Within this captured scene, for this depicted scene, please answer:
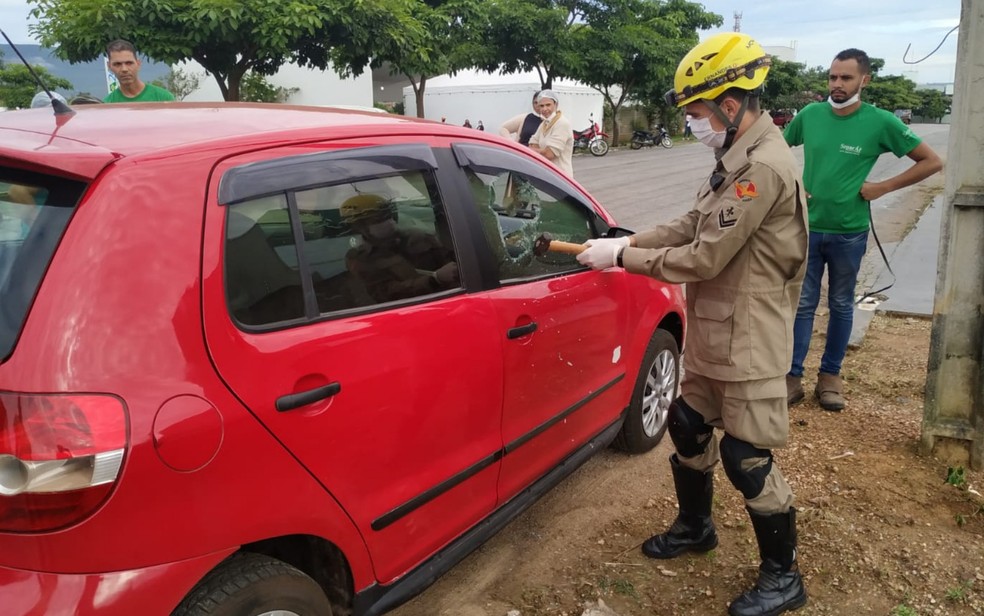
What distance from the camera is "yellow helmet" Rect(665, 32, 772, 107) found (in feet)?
7.68

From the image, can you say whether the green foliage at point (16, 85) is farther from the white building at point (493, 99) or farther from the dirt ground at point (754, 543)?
the dirt ground at point (754, 543)

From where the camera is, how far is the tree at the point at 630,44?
31.3 m

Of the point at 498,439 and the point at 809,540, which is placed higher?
the point at 498,439

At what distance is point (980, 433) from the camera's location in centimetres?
342

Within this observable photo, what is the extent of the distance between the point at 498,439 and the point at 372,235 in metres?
0.82

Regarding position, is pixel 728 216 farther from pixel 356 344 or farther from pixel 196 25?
pixel 196 25

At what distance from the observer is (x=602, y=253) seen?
259 centimetres

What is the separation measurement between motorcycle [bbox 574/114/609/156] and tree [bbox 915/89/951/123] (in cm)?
6283

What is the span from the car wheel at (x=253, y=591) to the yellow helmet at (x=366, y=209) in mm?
935

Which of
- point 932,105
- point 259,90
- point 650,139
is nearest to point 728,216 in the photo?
point 259,90

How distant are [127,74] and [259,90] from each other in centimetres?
2835

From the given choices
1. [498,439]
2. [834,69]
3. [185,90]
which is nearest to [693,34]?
[185,90]

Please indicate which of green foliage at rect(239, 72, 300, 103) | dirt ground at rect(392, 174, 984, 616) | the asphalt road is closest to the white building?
green foliage at rect(239, 72, 300, 103)

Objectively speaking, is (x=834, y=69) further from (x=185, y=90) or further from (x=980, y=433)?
(x=185, y=90)
